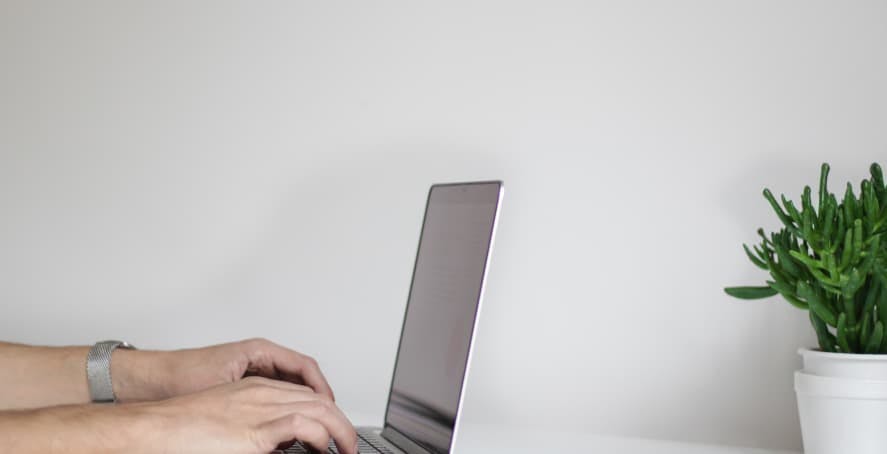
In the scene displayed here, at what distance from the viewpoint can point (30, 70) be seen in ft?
5.94

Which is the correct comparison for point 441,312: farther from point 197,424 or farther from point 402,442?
point 197,424

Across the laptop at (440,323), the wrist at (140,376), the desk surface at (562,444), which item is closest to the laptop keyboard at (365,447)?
the laptop at (440,323)

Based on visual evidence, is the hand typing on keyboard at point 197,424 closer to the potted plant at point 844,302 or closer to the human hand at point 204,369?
the human hand at point 204,369

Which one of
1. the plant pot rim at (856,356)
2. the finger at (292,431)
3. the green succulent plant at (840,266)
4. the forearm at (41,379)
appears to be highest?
the green succulent plant at (840,266)

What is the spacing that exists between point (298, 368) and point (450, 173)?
0.42 meters

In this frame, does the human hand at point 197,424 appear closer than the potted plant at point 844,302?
Yes

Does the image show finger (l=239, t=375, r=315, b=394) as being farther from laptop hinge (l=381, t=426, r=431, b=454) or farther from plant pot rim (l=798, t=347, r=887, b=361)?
plant pot rim (l=798, t=347, r=887, b=361)

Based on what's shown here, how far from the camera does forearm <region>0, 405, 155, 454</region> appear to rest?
881 mm

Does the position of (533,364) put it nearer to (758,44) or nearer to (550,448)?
(550,448)

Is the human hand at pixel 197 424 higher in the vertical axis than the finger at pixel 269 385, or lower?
lower

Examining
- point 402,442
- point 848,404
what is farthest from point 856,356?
point 402,442

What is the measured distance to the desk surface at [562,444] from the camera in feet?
4.08

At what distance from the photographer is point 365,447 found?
1131 mm

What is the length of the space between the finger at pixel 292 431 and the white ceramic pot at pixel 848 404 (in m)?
0.53
